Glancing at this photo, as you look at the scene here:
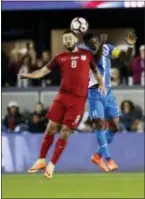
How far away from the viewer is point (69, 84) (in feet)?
31.7

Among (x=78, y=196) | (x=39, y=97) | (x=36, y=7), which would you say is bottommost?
(x=78, y=196)

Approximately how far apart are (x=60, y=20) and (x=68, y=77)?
1669cm

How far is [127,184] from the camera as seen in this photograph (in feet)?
72.8

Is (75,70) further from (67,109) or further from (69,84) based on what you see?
(67,109)

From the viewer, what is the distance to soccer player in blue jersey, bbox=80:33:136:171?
9844mm

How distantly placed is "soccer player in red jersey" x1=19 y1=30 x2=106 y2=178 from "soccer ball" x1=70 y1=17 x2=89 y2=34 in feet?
0.19

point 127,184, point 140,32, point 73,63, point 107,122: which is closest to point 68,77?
point 73,63

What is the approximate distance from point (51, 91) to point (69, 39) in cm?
1200

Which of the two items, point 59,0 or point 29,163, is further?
point 29,163

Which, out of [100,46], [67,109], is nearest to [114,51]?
[100,46]

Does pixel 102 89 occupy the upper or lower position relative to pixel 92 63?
lower

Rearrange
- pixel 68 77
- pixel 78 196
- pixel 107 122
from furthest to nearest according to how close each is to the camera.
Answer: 1. pixel 78 196
2. pixel 107 122
3. pixel 68 77

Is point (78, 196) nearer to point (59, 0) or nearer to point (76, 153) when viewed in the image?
point (76, 153)

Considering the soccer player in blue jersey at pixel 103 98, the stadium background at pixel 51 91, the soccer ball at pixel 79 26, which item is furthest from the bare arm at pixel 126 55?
the stadium background at pixel 51 91
